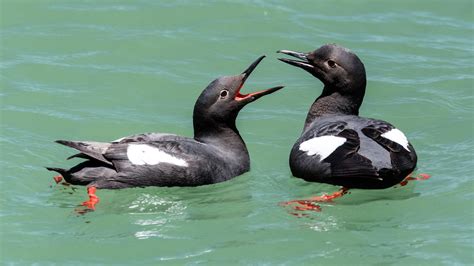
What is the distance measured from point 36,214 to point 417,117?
491 centimetres

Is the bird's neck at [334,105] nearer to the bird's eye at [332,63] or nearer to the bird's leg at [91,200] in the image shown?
the bird's eye at [332,63]

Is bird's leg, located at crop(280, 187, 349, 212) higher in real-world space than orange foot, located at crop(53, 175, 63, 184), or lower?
lower

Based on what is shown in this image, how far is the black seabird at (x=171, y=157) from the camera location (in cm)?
1040

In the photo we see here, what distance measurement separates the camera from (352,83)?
1184 centimetres

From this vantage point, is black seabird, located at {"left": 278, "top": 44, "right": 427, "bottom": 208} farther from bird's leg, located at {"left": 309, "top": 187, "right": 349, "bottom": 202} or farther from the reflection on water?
the reflection on water

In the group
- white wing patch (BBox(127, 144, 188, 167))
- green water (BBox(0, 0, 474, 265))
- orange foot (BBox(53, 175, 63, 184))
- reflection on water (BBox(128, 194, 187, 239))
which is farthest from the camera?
orange foot (BBox(53, 175, 63, 184))

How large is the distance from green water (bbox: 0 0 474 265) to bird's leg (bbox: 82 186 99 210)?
0.24 feet

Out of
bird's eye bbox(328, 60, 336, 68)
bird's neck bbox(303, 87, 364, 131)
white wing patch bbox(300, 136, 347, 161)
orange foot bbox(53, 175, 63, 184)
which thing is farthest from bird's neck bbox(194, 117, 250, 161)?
orange foot bbox(53, 175, 63, 184)

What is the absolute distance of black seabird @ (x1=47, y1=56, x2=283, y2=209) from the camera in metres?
10.4

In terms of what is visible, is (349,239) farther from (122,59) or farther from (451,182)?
(122,59)

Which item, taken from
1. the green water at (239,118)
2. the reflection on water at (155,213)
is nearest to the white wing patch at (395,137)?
the green water at (239,118)

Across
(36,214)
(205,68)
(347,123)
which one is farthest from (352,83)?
(36,214)

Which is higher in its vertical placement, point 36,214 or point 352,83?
point 352,83

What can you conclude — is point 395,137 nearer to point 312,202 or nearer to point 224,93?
point 312,202
